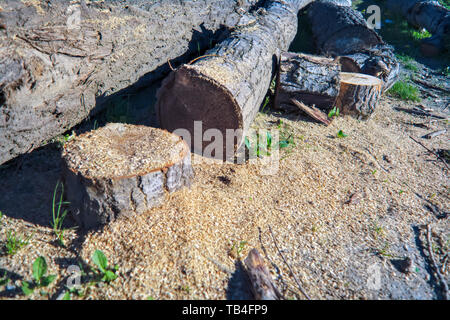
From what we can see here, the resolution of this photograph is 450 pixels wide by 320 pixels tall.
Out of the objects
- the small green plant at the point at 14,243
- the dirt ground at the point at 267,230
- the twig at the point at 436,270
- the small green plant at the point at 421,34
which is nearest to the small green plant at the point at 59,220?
the dirt ground at the point at 267,230

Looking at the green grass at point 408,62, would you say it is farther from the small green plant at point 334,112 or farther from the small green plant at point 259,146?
the small green plant at point 259,146

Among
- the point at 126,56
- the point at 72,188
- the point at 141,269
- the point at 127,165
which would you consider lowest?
the point at 141,269

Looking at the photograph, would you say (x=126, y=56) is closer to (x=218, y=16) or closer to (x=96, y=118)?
(x=96, y=118)

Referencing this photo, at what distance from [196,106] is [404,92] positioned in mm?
3328

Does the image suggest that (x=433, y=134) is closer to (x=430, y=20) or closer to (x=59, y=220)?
(x=430, y=20)

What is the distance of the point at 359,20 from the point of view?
16.5 feet

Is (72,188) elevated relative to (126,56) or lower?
lower

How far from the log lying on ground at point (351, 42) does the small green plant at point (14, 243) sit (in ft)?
13.4

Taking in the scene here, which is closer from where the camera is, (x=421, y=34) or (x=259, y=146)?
(x=259, y=146)

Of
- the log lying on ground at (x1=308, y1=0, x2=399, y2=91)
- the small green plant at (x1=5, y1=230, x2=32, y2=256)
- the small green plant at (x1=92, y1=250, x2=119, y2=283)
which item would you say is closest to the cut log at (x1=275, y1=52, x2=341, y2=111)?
the log lying on ground at (x1=308, y1=0, x2=399, y2=91)

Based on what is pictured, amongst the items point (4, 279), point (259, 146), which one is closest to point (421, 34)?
point (259, 146)

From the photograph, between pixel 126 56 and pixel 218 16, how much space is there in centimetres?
157

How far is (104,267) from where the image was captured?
186 cm

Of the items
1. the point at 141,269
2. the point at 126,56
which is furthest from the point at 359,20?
the point at 141,269
